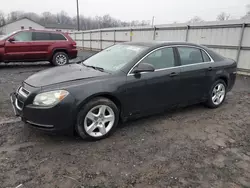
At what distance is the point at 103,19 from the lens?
260 feet

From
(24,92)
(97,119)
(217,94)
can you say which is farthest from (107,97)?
(217,94)

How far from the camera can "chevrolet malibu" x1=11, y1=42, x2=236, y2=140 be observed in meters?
2.93

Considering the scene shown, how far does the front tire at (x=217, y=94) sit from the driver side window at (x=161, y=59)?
4.50ft

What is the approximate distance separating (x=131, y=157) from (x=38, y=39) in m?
8.70

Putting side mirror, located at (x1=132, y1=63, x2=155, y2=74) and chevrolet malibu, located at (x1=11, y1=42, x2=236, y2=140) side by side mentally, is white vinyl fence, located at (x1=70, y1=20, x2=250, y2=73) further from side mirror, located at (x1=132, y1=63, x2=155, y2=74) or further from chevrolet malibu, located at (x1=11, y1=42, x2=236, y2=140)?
side mirror, located at (x1=132, y1=63, x2=155, y2=74)

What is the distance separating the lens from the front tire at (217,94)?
15.5ft

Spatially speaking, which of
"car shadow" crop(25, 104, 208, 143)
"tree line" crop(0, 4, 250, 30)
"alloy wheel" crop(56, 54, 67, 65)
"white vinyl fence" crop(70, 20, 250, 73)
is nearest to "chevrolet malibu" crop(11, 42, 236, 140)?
"car shadow" crop(25, 104, 208, 143)

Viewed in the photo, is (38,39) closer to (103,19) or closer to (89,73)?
(89,73)

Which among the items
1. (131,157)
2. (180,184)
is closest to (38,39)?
(131,157)

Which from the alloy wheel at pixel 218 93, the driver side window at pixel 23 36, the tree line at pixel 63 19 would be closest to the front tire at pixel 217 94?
the alloy wheel at pixel 218 93

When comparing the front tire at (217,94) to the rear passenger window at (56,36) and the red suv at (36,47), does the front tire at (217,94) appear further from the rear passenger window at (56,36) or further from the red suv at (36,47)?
the rear passenger window at (56,36)

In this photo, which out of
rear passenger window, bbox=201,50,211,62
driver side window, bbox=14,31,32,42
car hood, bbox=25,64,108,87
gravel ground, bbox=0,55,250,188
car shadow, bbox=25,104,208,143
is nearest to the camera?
gravel ground, bbox=0,55,250,188

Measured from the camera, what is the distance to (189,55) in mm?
4332

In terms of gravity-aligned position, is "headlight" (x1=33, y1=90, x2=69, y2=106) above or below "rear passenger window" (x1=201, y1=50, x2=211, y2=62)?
below
